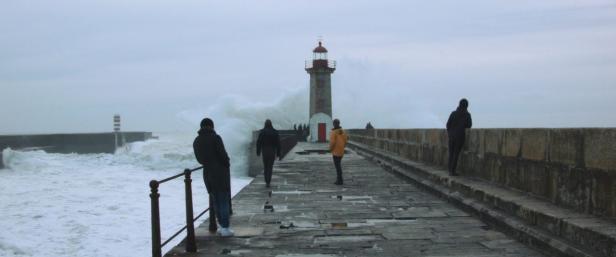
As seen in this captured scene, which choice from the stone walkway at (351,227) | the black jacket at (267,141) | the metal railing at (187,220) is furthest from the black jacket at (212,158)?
the black jacket at (267,141)

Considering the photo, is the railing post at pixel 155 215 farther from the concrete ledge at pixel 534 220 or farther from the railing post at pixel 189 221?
the concrete ledge at pixel 534 220

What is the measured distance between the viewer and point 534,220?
5664 millimetres

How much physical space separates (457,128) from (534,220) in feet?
12.9

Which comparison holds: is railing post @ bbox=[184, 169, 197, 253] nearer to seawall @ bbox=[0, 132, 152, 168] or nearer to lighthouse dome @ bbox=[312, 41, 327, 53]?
lighthouse dome @ bbox=[312, 41, 327, 53]

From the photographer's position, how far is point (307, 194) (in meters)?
10.6

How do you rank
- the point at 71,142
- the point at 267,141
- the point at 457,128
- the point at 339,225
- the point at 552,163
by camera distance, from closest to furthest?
the point at 552,163, the point at 339,225, the point at 457,128, the point at 267,141, the point at 71,142

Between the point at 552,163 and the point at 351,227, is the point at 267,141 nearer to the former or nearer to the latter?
the point at 351,227

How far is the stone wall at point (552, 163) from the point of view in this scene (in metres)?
5.07

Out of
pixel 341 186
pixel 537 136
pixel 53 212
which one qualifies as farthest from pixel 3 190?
pixel 537 136

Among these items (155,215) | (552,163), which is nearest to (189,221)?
(155,215)

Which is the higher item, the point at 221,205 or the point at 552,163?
the point at 552,163

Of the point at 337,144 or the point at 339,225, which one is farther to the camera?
the point at 337,144

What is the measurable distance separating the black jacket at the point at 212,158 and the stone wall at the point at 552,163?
3336 millimetres

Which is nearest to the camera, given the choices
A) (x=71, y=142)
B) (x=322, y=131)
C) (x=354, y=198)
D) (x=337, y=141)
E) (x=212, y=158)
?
(x=212, y=158)
